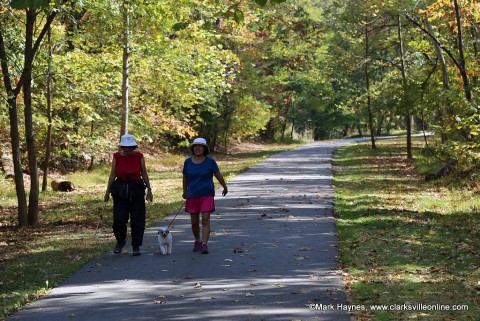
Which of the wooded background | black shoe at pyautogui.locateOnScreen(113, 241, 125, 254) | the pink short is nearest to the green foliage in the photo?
the wooded background

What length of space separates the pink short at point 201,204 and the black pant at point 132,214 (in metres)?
0.71

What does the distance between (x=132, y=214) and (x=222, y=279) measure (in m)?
2.54

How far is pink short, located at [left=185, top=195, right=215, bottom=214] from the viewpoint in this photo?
425 inches

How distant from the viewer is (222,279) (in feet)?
28.9

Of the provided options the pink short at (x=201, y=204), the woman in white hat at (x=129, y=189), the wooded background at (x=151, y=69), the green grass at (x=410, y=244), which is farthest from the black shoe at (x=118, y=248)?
the wooded background at (x=151, y=69)

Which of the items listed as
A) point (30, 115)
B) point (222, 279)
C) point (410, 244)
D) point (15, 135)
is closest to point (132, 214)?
point (222, 279)

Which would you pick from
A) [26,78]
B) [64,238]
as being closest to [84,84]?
[26,78]

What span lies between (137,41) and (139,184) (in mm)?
12857

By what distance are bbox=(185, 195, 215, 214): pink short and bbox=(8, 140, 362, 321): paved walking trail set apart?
661mm

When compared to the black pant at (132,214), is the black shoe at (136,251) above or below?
below

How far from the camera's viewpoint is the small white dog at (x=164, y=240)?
10531mm

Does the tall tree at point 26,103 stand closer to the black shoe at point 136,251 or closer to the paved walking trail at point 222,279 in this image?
the paved walking trail at point 222,279

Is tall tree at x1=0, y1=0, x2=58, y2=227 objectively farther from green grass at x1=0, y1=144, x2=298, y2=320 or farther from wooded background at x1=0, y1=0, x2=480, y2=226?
green grass at x1=0, y1=144, x2=298, y2=320

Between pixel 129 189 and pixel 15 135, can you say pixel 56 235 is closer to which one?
pixel 15 135
